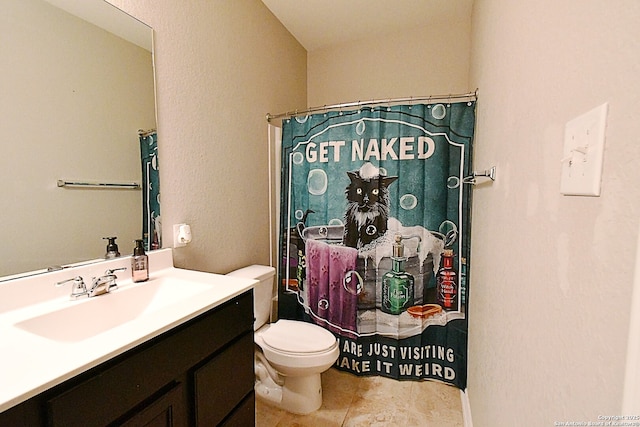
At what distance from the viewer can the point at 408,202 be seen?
1.84m

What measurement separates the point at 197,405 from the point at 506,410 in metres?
0.92

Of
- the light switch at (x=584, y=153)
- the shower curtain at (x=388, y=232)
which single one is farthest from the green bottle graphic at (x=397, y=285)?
the light switch at (x=584, y=153)

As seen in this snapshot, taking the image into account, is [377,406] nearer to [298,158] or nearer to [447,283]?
[447,283]

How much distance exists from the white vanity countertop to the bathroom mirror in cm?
8

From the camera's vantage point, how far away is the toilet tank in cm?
172

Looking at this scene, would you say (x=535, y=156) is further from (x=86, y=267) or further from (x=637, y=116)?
(x=86, y=267)

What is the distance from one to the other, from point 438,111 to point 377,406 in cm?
174

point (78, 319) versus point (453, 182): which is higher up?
point (453, 182)

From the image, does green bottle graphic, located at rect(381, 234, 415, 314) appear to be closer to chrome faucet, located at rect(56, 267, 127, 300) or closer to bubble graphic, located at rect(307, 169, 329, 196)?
bubble graphic, located at rect(307, 169, 329, 196)

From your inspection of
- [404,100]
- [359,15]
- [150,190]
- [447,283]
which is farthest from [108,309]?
[359,15]

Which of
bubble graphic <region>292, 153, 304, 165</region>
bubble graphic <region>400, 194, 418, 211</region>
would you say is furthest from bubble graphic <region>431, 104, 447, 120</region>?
bubble graphic <region>292, 153, 304, 165</region>

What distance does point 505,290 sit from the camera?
2.95ft

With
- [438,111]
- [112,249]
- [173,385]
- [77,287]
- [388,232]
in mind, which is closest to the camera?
[173,385]

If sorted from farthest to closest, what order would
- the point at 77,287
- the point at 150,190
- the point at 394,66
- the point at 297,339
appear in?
1. the point at 394,66
2. the point at 297,339
3. the point at 150,190
4. the point at 77,287
